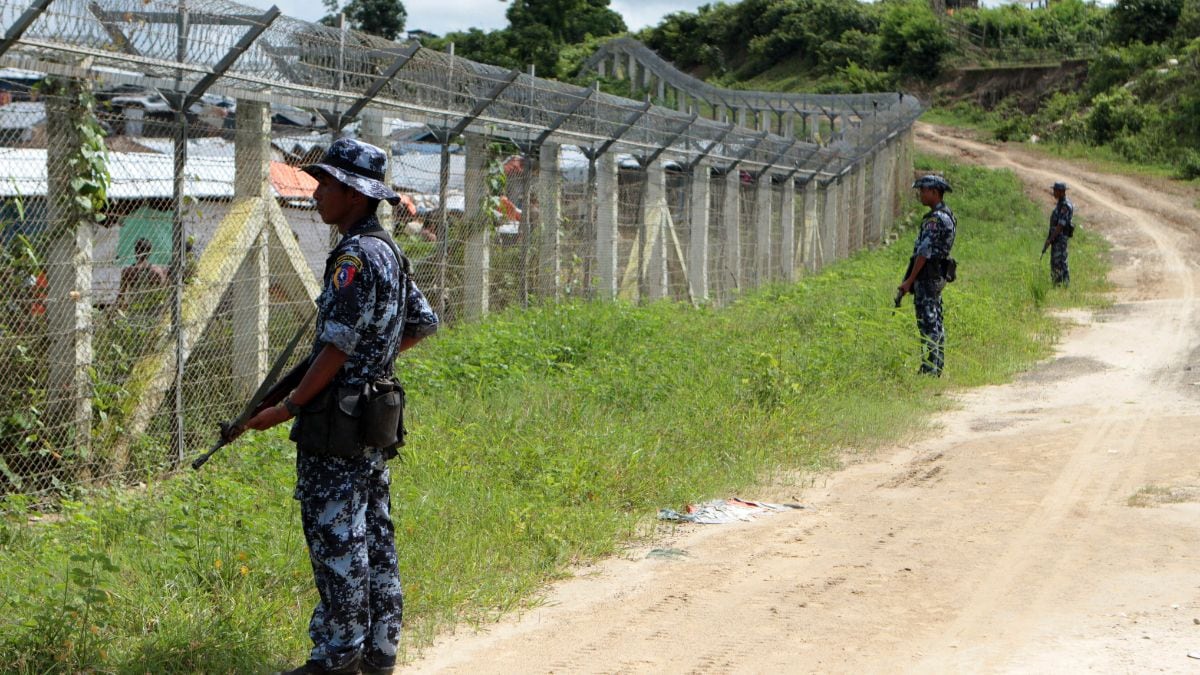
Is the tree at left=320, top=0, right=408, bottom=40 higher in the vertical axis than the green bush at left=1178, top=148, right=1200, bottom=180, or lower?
higher

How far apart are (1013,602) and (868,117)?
22032mm

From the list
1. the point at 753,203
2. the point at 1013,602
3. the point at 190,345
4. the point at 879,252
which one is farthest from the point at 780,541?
the point at 879,252

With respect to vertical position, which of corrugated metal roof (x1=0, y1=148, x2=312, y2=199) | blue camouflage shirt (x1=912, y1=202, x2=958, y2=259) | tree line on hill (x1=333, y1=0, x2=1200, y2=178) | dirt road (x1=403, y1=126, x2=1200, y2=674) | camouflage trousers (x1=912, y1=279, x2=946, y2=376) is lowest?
dirt road (x1=403, y1=126, x2=1200, y2=674)

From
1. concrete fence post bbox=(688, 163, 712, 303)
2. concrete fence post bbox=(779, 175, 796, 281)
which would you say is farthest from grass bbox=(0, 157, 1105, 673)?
concrete fence post bbox=(779, 175, 796, 281)

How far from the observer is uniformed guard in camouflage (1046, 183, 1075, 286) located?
17.8m

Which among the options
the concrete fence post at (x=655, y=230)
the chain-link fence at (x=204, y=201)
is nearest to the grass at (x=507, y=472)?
the chain-link fence at (x=204, y=201)

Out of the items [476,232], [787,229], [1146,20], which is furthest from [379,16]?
[476,232]

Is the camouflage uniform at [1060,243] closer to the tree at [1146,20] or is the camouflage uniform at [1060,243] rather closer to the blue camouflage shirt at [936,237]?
the blue camouflage shirt at [936,237]

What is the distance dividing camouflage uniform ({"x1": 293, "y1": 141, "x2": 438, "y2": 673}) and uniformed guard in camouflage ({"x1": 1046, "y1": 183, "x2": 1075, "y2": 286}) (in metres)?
15.2

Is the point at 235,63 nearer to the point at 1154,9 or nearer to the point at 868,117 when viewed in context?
the point at 868,117

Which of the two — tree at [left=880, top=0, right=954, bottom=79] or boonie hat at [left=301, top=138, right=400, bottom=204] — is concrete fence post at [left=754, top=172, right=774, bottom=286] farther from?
tree at [left=880, top=0, right=954, bottom=79]

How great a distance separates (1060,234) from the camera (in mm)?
17969

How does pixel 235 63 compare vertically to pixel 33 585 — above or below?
above

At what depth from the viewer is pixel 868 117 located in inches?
1029
